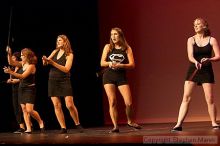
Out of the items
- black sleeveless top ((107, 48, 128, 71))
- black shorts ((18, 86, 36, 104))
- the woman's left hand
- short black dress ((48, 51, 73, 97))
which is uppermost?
black sleeveless top ((107, 48, 128, 71))

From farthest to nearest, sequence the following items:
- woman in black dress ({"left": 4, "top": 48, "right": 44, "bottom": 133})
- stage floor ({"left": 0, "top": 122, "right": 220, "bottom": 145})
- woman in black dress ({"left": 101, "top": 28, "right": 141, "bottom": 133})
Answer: woman in black dress ({"left": 4, "top": 48, "right": 44, "bottom": 133}) < woman in black dress ({"left": 101, "top": 28, "right": 141, "bottom": 133}) < stage floor ({"left": 0, "top": 122, "right": 220, "bottom": 145})

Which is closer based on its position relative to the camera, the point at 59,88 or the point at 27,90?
the point at 59,88

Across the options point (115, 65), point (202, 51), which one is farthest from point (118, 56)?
point (202, 51)

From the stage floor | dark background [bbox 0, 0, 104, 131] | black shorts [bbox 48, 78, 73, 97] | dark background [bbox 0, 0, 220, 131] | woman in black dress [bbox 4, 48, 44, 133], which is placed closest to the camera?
the stage floor

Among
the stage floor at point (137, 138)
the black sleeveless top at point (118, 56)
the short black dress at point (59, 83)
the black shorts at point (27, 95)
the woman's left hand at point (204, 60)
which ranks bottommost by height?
the stage floor at point (137, 138)

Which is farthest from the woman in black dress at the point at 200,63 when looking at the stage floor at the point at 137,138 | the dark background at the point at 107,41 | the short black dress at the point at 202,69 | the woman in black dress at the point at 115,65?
the dark background at the point at 107,41

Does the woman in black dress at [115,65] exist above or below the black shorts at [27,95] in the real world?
above

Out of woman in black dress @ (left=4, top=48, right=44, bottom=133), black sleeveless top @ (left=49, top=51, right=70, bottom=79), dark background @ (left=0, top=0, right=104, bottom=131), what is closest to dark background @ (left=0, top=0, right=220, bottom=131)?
dark background @ (left=0, top=0, right=104, bottom=131)

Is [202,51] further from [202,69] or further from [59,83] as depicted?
[59,83]

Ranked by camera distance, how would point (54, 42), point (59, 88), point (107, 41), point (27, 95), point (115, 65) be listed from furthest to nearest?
1. point (107, 41)
2. point (54, 42)
3. point (27, 95)
4. point (59, 88)
5. point (115, 65)

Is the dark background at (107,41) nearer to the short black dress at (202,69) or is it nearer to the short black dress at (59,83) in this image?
the short black dress at (59,83)

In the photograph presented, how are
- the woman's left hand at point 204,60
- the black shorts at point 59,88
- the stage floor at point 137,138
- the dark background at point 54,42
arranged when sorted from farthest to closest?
the dark background at point 54,42, the black shorts at point 59,88, the woman's left hand at point 204,60, the stage floor at point 137,138

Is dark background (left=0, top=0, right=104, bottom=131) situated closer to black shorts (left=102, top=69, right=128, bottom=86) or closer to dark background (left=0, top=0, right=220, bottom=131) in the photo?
dark background (left=0, top=0, right=220, bottom=131)

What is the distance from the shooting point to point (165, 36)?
384 inches
